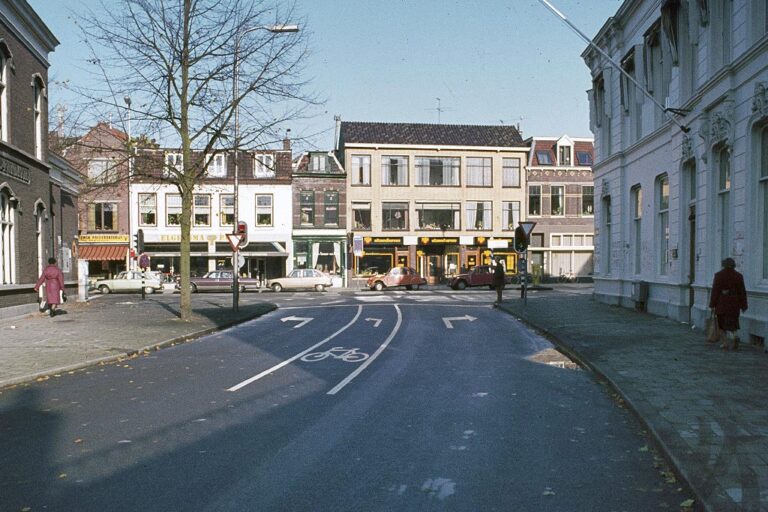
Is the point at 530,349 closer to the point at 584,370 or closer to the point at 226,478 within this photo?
the point at 584,370

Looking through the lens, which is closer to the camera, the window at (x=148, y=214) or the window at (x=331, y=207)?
the window at (x=148, y=214)

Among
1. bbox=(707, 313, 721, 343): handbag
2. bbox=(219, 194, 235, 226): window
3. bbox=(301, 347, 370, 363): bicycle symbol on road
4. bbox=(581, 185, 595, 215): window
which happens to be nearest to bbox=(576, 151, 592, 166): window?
bbox=(581, 185, 595, 215): window

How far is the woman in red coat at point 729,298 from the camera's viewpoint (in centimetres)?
1164

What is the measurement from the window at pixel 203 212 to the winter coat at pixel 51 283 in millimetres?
28108

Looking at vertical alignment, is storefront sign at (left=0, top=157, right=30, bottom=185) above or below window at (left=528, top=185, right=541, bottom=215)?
below

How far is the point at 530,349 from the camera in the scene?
13219mm

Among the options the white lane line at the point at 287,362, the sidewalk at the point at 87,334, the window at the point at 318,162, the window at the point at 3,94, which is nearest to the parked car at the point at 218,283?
the window at the point at 318,162

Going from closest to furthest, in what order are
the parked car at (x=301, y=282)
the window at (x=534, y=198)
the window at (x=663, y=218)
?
the window at (x=663, y=218), the parked car at (x=301, y=282), the window at (x=534, y=198)

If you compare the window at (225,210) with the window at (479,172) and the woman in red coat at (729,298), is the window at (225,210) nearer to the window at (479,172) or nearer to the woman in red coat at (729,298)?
the window at (479,172)

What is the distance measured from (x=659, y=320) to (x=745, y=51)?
7300 mm

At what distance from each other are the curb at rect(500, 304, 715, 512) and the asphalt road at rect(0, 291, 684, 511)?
126 millimetres

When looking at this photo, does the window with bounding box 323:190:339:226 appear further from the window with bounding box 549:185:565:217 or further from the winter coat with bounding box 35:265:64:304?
the winter coat with bounding box 35:265:64:304

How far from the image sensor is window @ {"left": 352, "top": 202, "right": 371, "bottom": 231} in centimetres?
5041

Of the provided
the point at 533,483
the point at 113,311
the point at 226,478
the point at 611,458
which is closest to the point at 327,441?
the point at 226,478
